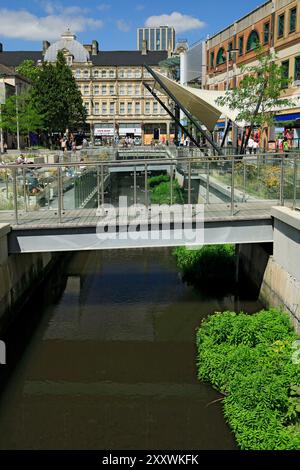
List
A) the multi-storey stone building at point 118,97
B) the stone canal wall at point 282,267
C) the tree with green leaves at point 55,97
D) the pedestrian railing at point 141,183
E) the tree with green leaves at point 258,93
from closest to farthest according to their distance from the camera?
the stone canal wall at point 282,267 < the pedestrian railing at point 141,183 < the tree with green leaves at point 258,93 < the tree with green leaves at point 55,97 < the multi-storey stone building at point 118,97

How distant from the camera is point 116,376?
38.3 feet

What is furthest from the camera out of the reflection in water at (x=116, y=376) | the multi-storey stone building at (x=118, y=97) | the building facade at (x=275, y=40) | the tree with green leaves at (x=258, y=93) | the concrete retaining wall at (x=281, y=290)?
the multi-storey stone building at (x=118, y=97)

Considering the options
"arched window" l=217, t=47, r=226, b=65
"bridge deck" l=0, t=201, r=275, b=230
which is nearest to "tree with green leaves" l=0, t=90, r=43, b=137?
"arched window" l=217, t=47, r=226, b=65

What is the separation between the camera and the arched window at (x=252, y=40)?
41.1 meters

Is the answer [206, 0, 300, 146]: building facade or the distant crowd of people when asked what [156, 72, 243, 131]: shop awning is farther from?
the distant crowd of people

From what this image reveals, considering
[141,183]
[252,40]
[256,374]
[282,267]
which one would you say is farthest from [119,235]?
[252,40]

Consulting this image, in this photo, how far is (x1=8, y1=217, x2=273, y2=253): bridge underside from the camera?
502 inches

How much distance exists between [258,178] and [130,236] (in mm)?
3774

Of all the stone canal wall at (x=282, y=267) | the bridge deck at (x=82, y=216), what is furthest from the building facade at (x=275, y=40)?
the bridge deck at (x=82, y=216)

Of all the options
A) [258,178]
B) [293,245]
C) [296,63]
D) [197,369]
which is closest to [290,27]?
[296,63]

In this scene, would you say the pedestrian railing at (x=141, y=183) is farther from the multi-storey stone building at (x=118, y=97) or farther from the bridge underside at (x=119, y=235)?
the multi-storey stone building at (x=118, y=97)

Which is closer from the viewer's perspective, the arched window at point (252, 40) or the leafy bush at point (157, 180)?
the leafy bush at point (157, 180)

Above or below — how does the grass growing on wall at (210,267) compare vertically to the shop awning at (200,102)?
below

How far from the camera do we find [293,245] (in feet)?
40.3
